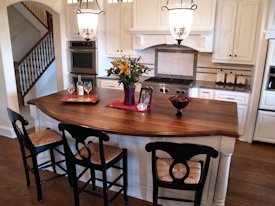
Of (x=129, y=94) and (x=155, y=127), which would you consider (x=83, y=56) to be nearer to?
(x=129, y=94)

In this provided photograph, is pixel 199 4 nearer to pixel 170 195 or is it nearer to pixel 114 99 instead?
pixel 114 99

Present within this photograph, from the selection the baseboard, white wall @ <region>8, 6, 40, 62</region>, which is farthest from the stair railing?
the baseboard

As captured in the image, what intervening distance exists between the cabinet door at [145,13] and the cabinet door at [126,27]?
0.24 m

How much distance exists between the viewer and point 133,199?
8.14 feet

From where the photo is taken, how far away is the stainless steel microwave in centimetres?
463

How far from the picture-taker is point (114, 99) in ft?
9.48

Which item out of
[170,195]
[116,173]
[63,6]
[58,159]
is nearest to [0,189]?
[58,159]

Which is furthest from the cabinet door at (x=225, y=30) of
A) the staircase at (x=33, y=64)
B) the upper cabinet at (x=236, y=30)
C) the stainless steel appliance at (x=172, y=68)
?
the staircase at (x=33, y=64)

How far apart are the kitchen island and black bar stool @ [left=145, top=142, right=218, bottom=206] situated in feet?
0.66

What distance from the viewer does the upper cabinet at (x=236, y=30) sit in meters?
3.66

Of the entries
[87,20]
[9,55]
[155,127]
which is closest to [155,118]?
[155,127]

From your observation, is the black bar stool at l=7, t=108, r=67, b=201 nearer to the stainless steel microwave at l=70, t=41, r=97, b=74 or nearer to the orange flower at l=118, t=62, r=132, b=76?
the orange flower at l=118, t=62, r=132, b=76

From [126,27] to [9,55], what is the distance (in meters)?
2.09

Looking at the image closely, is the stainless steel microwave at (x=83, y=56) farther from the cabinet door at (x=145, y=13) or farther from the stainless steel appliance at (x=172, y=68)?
the stainless steel appliance at (x=172, y=68)
